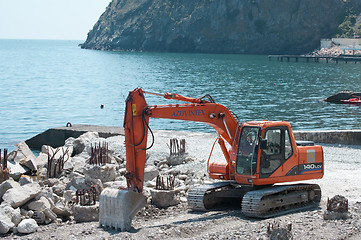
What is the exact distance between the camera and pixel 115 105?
57.8 meters

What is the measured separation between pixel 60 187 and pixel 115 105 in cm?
4137

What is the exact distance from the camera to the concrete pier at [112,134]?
25172mm

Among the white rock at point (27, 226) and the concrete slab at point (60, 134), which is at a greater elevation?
the white rock at point (27, 226)

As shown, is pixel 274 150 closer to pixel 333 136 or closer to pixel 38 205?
pixel 38 205

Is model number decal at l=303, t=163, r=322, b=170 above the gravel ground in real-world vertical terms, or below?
above

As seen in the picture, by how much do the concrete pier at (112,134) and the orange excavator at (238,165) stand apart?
426 inches

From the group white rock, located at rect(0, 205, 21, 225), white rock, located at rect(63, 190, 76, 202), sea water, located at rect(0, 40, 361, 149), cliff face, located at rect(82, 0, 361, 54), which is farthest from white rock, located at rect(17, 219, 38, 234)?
cliff face, located at rect(82, 0, 361, 54)

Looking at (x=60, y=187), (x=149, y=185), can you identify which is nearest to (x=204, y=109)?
(x=149, y=185)

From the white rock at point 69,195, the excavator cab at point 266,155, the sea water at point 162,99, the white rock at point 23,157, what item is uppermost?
the excavator cab at point 266,155

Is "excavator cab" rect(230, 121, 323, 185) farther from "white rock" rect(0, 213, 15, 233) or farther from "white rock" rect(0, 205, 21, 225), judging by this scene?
"white rock" rect(0, 213, 15, 233)

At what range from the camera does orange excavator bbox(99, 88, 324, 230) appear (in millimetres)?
12672

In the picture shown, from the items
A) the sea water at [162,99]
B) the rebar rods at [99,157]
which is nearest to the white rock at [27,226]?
the rebar rods at [99,157]

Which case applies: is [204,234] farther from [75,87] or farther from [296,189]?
[75,87]

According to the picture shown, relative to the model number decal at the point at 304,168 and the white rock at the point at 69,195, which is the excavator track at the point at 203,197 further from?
the white rock at the point at 69,195
